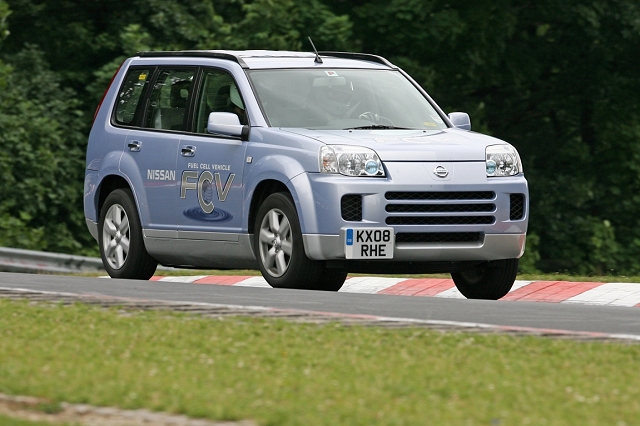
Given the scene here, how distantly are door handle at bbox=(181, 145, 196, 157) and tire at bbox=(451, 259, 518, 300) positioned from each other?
7.82ft

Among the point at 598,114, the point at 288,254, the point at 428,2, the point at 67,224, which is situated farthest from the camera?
the point at 598,114

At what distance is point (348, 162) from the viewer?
11.8m

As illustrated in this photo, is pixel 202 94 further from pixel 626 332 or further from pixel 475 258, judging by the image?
pixel 626 332

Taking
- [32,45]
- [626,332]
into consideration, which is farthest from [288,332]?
[32,45]

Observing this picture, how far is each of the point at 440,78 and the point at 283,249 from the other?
72.6 feet

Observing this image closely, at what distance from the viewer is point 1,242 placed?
2355cm

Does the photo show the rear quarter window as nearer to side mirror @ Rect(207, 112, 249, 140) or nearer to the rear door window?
the rear door window

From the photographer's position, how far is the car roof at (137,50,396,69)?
43.5 feet

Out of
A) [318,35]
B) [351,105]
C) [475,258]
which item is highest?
[351,105]

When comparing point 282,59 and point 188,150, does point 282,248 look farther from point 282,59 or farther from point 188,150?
point 282,59

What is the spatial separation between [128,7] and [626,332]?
20875 millimetres

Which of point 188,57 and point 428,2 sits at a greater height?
point 188,57

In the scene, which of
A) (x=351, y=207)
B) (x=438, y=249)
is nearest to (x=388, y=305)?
(x=351, y=207)

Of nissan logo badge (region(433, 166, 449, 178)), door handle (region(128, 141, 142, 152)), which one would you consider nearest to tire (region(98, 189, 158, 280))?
door handle (region(128, 141, 142, 152))
